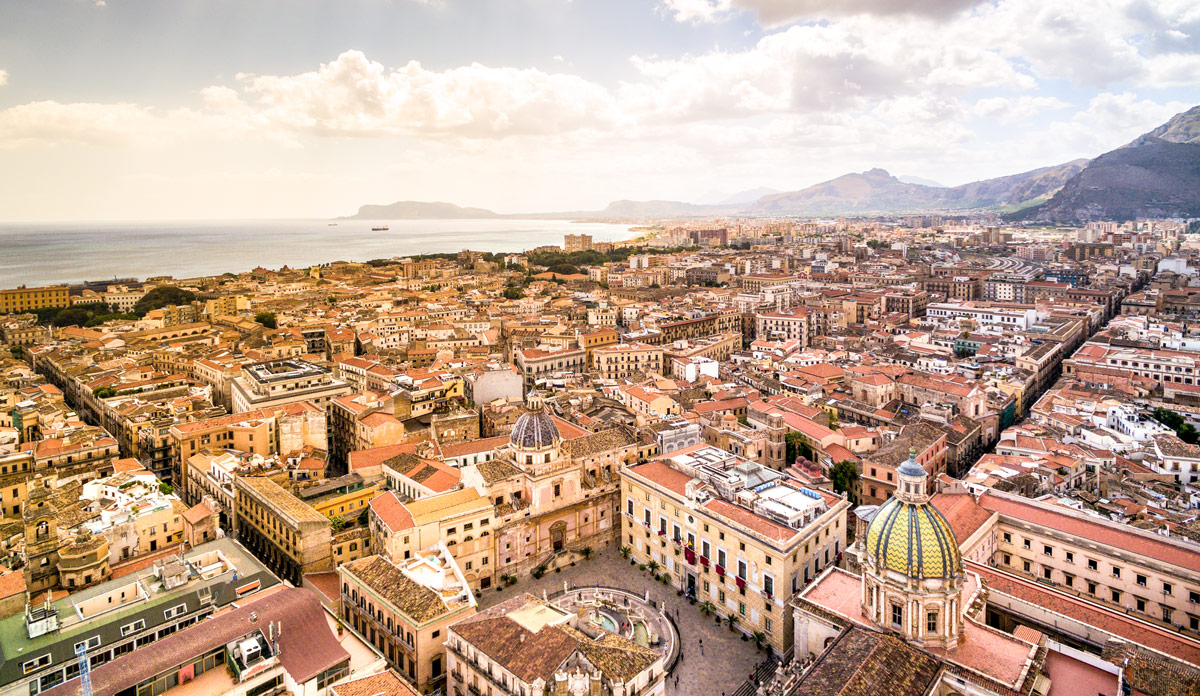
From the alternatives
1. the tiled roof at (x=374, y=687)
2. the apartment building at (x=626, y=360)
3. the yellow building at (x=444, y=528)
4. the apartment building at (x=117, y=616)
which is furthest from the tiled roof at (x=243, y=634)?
the apartment building at (x=626, y=360)

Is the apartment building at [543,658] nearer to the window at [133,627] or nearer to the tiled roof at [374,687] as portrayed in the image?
the tiled roof at [374,687]

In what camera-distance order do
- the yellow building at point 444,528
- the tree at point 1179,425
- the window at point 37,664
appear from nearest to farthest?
the window at point 37,664
the yellow building at point 444,528
the tree at point 1179,425

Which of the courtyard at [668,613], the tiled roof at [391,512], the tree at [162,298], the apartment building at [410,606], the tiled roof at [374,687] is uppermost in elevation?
the tree at [162,298]

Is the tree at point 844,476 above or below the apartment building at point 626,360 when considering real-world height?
below

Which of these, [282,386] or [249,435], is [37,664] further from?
[282,386]

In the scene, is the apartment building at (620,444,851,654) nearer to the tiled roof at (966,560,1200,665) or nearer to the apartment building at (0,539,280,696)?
the tiled roof at (966,560,1200,665)

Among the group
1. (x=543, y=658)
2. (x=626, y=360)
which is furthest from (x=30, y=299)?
(x=543, y=658)

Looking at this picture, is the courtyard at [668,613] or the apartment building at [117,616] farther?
the courtyard at [668,613]

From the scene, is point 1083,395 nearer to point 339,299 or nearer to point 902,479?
point 902,479
